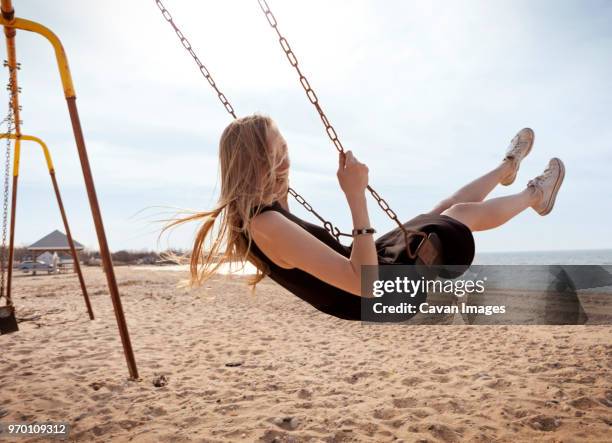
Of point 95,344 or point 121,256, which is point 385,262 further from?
point 121,256

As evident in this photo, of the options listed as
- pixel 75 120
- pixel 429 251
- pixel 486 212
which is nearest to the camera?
pixel 429 251

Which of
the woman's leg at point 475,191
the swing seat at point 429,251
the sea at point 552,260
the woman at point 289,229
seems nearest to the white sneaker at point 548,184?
the woman's leg at point 475,191

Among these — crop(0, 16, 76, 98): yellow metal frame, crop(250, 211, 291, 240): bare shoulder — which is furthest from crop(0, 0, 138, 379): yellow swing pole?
crop(250, 211, 291, 240): bare shoulder

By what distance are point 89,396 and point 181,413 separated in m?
0.99

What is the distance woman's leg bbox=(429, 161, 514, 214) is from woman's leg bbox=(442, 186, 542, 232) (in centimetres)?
22

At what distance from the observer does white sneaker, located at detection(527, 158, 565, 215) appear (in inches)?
138

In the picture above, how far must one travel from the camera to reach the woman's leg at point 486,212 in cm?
272

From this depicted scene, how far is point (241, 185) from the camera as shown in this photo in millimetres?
2148

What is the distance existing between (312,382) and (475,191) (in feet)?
8.72

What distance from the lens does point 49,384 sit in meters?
4.26

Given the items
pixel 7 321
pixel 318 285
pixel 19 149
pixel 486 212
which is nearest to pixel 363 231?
pixel 318 285

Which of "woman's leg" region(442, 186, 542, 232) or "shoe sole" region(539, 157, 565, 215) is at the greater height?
"shoe sole" region(539, 157, 565, 215)

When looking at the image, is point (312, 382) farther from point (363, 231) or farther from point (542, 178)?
point (363, 231)

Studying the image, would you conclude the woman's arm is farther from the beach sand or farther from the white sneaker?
the white sneaker
